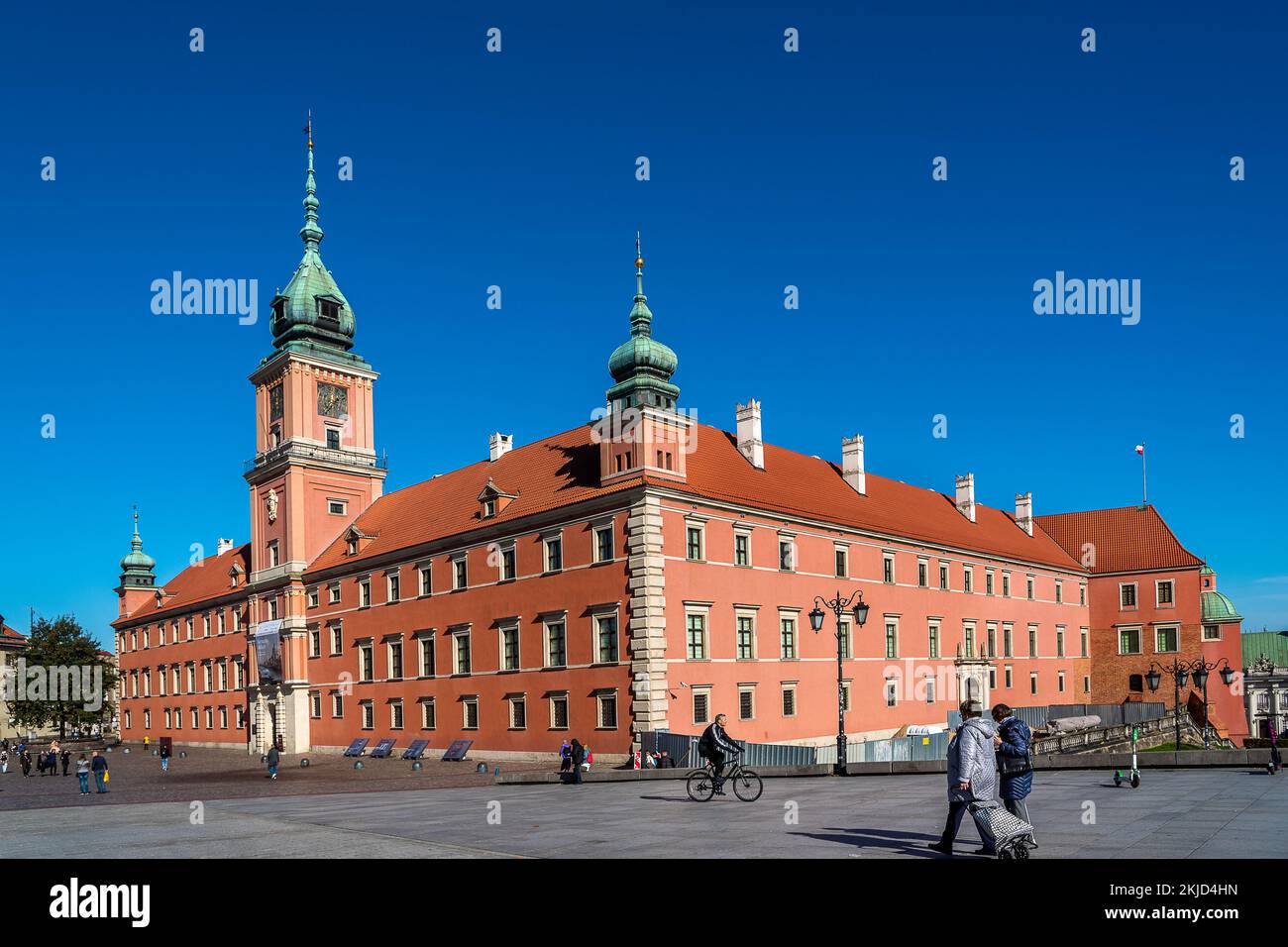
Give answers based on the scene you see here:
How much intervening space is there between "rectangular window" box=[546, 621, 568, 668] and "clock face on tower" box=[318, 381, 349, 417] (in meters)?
Answer: 25.2

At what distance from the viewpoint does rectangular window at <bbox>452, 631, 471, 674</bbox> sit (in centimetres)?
4466

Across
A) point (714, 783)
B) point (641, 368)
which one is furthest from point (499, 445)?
point (714, 783)

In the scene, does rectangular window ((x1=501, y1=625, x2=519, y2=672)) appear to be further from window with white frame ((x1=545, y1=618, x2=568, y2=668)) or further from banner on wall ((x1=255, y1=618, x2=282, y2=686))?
banner on wall ((x1=255, y1=618, x2=282, y2=686))

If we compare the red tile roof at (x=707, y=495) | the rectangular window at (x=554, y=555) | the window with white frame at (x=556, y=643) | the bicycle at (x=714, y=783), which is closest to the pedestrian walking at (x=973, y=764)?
the bicycle at (x=714, y=783)

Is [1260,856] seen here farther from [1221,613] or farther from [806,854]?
[1221,613]

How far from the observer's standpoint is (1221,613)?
6675 cm

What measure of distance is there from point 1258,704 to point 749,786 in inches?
3515

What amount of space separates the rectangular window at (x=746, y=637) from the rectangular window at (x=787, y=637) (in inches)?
70.3

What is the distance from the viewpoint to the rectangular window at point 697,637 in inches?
1492

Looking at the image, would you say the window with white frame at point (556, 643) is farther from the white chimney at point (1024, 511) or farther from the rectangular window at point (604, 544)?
the white chimney at point (1024, 511)

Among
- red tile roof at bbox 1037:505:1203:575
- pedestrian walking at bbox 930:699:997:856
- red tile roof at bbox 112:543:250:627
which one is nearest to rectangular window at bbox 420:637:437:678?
red tile roof at bbox 112:543:250:627

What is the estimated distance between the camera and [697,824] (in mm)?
16234

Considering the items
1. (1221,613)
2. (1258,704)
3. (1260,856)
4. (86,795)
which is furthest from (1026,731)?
(1258,704)

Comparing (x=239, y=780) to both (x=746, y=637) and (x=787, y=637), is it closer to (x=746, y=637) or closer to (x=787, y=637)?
(x=746, y=637)
